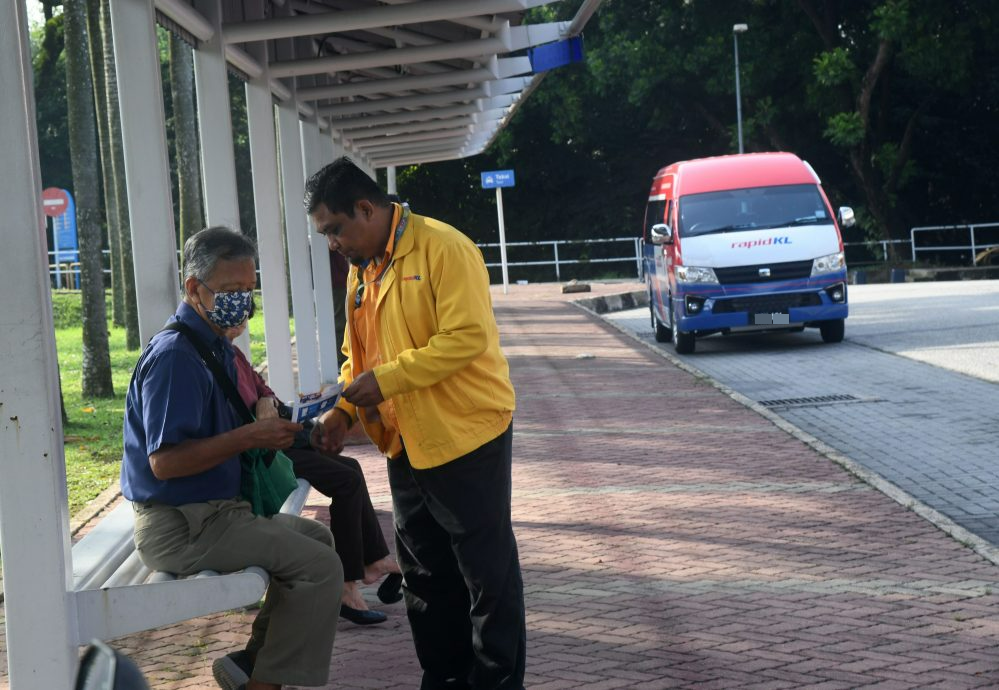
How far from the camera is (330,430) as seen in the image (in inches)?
190

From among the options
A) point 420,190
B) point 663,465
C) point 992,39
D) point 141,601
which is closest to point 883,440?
point 663,465

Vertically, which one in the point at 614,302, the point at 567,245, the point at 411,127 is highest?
the point at 411,127

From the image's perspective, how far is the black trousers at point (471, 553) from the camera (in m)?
4.55

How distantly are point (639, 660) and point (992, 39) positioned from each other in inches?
1359

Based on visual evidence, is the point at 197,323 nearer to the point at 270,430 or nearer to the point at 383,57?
the point at 270,430

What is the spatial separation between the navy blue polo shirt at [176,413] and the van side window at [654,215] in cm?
1427

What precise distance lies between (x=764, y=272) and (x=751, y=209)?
1.06 metres

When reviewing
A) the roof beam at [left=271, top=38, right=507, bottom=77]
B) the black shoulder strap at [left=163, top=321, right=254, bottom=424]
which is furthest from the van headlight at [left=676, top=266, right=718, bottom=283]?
the black shoulder strap at [left=163, top=321, right=254, bottom=424]

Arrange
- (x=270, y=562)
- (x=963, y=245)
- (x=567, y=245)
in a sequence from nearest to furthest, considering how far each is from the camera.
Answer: (x=270, y=562)
(x=963, y=245)
(x=567, y=245)

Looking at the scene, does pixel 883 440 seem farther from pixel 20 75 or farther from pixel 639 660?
pixel 20 75

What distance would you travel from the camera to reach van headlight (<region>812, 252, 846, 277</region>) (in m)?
17.2

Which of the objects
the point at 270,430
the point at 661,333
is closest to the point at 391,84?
the point at 270,430

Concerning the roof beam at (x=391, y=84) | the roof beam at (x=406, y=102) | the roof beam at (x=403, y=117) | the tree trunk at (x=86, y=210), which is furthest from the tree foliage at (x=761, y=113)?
the roof beam at (x=391, y=84)

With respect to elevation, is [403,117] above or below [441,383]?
above
